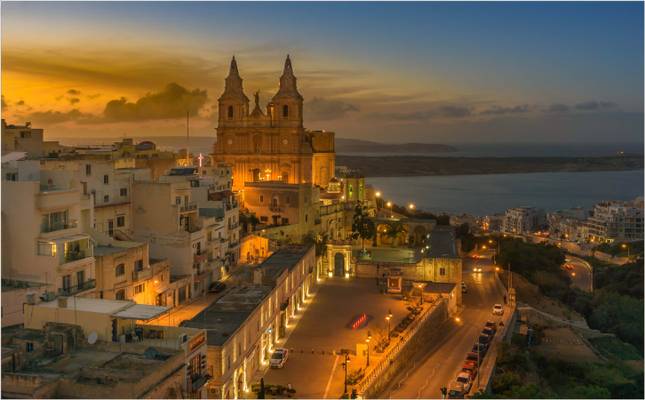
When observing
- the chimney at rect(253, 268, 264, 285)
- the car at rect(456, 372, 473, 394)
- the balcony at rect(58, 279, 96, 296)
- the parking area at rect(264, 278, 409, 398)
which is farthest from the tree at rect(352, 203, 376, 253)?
the balcony at rect(58, 279, 96, 296)

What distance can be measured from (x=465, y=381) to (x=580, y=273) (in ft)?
112

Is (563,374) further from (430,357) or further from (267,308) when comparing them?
(267,308)

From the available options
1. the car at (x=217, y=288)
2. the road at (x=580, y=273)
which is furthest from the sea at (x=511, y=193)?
the car at (x=217, y=288)

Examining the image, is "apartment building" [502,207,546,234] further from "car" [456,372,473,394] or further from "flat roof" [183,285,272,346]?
"flat roof" [183,285,272,346]

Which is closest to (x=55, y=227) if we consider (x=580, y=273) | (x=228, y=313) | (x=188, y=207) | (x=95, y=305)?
(x=95, y=305)

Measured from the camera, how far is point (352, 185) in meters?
50.8

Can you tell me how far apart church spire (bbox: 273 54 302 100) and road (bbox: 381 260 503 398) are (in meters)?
20.9

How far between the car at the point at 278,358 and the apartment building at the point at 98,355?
6.05m

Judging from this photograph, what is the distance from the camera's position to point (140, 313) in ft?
54.2

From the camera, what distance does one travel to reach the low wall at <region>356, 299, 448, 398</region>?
2092cm

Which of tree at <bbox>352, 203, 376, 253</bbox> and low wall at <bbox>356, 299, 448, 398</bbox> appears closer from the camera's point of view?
low wall at <bbox>356, 299, 448, 398</bbox>

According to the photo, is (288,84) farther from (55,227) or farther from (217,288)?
(55,227)

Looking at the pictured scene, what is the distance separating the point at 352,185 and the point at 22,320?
33530 millimetres

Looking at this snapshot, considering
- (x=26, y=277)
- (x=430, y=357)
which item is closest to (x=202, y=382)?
(x=26, y=277)
